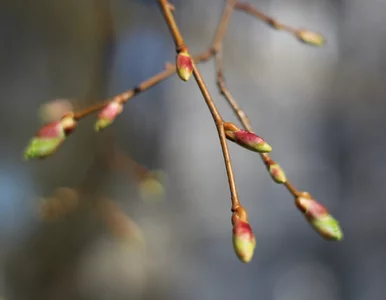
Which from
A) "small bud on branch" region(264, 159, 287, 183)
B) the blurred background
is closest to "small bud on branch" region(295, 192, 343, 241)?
"small bud on branch" region(264, 159, 287, 183)

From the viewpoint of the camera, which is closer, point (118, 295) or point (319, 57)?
point (118, 295)

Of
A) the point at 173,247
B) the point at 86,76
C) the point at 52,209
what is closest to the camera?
the point at 52,209

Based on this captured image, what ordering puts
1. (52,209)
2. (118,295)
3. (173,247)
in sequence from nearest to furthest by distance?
(52,209) → (118,295) → (173,247)

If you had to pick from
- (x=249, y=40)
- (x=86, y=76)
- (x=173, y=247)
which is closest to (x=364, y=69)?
(x=249, y=40)

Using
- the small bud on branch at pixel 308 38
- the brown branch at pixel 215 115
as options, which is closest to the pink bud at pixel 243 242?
the brown branch at pixel 215 115

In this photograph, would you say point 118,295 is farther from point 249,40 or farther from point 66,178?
point 249,40

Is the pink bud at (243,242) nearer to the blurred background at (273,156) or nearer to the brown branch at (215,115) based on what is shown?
the brown branch at (215,115)

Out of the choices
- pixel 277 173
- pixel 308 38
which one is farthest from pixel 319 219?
pixel 308 38
